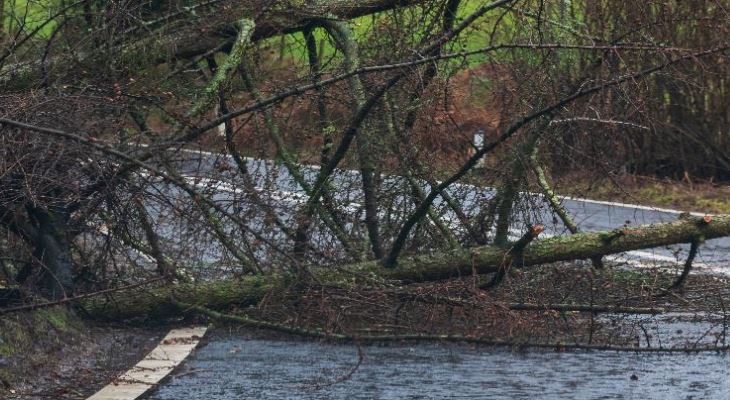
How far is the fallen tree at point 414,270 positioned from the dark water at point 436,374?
28cm

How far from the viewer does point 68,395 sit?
6531 millimetres

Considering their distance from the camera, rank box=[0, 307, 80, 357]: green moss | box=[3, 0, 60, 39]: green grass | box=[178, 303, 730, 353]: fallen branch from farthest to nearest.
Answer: box=[3, 0, 60, 39]: green grass → box=[0, 307, 80, 357]: green moss → box=[178, 303, 730, 353]: fallen branch

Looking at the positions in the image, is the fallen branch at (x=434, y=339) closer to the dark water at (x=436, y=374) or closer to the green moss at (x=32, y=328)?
the dark water at (x=436, y=374)

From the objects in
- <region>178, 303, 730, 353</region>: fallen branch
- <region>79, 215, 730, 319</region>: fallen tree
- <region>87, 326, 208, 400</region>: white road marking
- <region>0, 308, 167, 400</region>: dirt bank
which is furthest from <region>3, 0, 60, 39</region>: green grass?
<region>178, 303, 730, 353</region>: fallen branch

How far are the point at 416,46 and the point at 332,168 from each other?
745 mm

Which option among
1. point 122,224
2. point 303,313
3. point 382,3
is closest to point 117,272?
point 122,224

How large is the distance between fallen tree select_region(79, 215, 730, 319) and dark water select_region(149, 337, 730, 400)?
0.90 feet

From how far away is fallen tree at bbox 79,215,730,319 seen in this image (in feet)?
26.0

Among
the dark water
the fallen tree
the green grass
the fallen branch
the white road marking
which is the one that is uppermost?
the green grass

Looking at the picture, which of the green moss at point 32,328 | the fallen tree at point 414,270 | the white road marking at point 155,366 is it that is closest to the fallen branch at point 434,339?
the white road marking at point 155,366

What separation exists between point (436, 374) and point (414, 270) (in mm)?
1107

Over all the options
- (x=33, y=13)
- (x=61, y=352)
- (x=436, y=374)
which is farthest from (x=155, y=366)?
(x=33, y=13)

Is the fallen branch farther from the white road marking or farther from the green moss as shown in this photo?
the green moss

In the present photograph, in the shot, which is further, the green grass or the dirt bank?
the green grass
